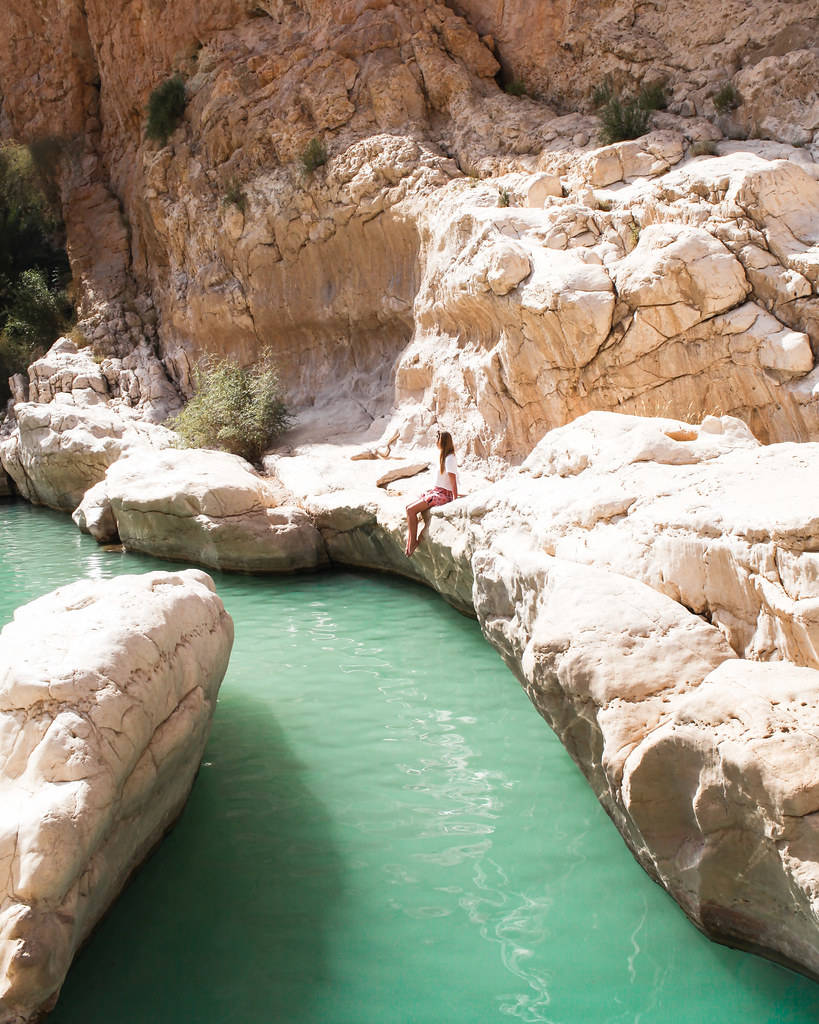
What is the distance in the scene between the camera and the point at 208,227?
16.8 m

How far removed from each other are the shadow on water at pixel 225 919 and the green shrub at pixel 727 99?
10654 mm

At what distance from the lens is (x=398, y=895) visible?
3.96 m

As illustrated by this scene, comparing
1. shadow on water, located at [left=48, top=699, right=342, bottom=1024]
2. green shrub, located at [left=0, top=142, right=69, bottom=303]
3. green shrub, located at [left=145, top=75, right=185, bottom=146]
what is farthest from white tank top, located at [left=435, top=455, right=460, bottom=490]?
green shrub, located at [left=0, top=142, right=69, bottom=303]

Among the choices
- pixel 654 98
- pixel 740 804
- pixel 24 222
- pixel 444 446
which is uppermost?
pixel 24 222

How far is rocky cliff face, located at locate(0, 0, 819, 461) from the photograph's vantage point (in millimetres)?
8789

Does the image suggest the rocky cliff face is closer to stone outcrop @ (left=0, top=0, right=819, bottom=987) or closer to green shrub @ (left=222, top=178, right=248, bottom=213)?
stone outcrop @ (left=0, top=0, right=819, bottom=987)

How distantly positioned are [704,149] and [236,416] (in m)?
8.04

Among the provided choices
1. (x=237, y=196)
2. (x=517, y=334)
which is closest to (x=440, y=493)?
(x=517, y=334)

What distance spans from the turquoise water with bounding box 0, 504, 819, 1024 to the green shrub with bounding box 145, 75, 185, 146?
15.5 metres

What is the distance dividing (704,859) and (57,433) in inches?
574

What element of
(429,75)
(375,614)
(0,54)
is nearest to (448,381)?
(375,614)

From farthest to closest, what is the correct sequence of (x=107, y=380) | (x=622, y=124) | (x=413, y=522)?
(x=107, y=380)
(x=622, y=124)
(x=413, y=522)

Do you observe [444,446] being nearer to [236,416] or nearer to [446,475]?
[446,475]

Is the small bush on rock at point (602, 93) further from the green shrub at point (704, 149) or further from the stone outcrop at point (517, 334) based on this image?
the green shrub at point (704, 149)
